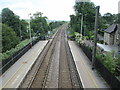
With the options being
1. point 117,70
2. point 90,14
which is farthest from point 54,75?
point 90,14

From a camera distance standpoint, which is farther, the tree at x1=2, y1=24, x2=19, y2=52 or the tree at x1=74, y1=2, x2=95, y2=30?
the tree at x1=74, y1=2, x2=95, y2=30

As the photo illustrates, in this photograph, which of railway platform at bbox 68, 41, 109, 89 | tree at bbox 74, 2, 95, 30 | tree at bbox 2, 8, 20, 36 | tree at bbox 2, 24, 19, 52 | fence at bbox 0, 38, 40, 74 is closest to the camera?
railway platform at bbox 68, 41, 109, 89

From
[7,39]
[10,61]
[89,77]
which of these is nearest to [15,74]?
[10,61]

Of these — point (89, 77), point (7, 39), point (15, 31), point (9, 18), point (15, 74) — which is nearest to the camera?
point (89, 77)

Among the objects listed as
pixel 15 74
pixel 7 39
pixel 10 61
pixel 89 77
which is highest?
pixel 7 39

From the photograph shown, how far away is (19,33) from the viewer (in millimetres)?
46000

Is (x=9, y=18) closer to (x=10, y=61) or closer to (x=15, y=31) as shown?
(x=15, y=31)

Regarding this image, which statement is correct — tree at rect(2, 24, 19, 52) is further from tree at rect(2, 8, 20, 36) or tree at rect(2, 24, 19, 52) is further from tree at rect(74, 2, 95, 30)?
tree at rect(74, 2, 95, 30)

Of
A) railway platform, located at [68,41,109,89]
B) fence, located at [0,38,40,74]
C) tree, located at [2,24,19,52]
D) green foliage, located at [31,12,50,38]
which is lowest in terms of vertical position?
railway platform, located at [68,41,109,89]

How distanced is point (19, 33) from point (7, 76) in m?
31.7

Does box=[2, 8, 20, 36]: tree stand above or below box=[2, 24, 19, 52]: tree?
above

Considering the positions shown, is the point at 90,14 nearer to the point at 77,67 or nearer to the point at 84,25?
the point at 84,25

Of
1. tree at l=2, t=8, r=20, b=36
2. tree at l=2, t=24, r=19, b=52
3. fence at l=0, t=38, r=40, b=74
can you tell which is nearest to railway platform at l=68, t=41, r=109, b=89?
fence at l=0, t=38, r=40, b=74

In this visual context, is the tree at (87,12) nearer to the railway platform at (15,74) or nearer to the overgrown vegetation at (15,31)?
the overgrown vegetation at (15,31)
